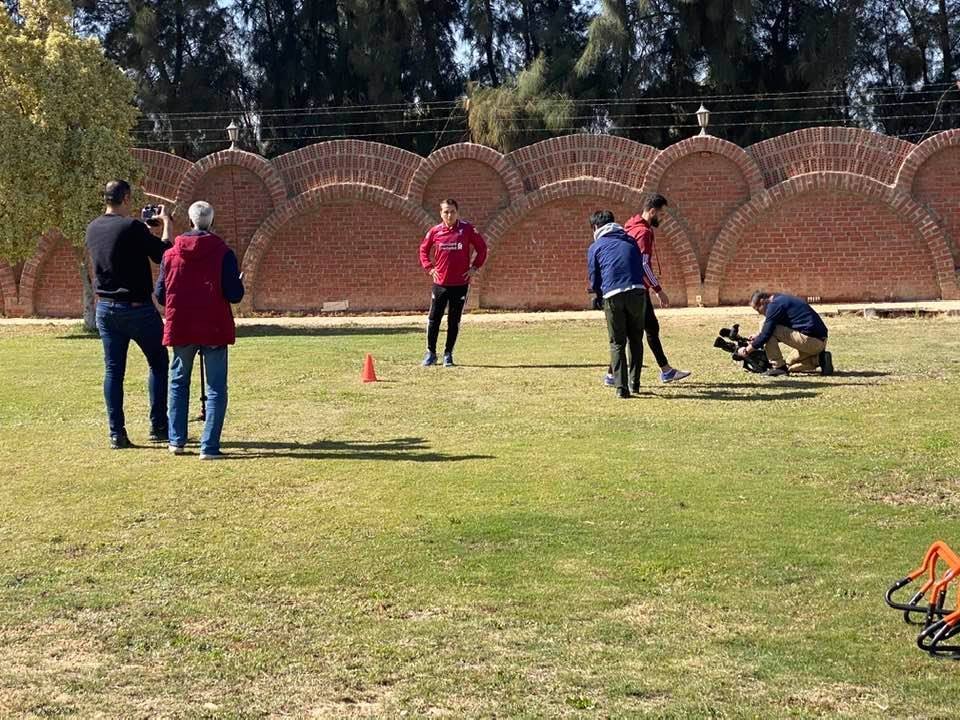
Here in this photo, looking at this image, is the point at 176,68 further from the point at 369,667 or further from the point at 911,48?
the point at 369,667

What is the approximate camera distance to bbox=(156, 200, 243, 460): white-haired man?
8.72m

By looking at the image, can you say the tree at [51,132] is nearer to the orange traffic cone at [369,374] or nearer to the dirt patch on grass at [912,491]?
the orange traffic cone at [369,374]

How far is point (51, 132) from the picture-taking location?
20688 mm

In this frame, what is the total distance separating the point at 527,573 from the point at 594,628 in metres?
0.83

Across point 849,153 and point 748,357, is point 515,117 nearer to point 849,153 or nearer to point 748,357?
point 849,153

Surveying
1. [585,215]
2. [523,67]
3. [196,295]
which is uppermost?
[523,67]

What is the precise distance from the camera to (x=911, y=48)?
34250mm

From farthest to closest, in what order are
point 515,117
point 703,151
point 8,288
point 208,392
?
point 515,117, point 8,288, point 703,151, point 208,392

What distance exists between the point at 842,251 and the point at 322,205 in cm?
1044

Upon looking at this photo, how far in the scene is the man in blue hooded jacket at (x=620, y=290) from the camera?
11539 millimetres

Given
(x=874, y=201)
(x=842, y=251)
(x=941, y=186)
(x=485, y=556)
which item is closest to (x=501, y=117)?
(x=842, y=251)

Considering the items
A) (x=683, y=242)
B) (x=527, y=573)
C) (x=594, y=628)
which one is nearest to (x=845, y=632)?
(x=594, y=628)

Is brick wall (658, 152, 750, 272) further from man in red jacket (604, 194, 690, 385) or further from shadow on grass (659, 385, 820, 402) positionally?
shadow on grass (659, 385, 820, 402)

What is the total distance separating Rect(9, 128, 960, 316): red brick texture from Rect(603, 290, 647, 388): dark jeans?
13739mm
